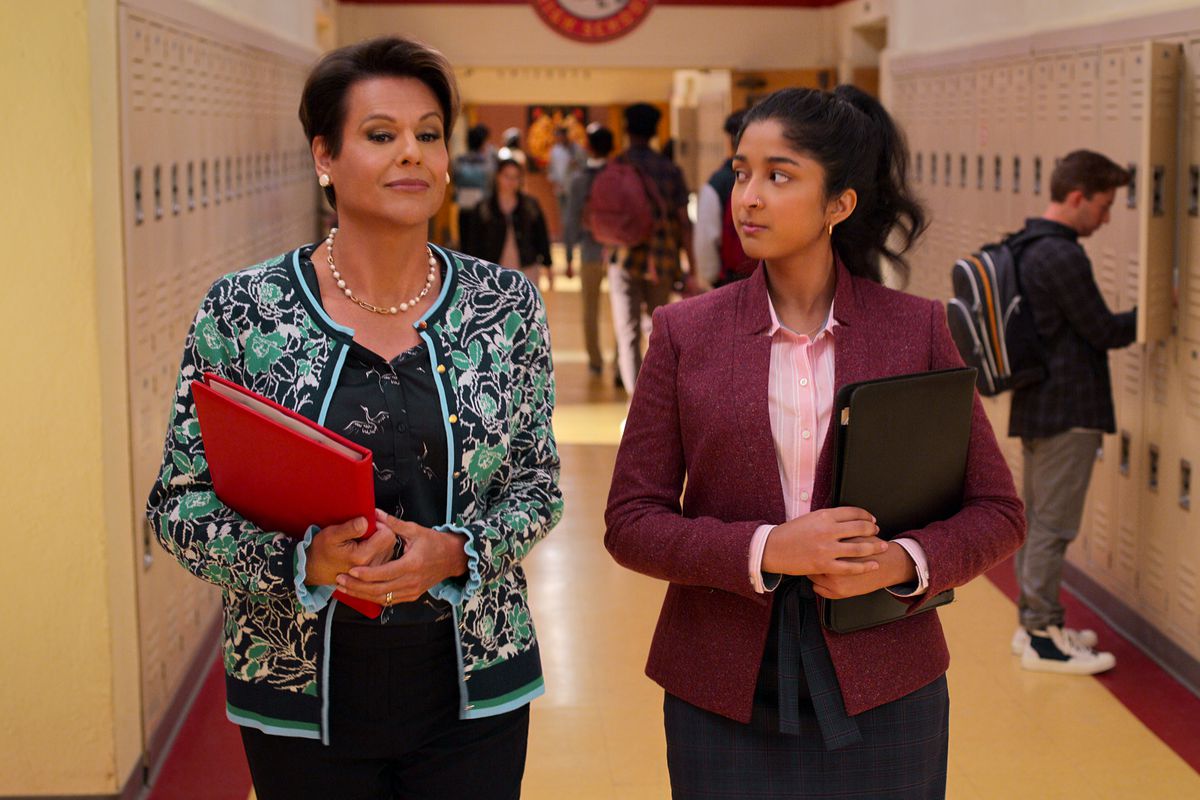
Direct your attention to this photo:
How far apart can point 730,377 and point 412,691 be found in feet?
2.12

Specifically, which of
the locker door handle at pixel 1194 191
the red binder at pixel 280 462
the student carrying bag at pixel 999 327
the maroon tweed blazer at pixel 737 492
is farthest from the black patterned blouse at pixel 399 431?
the locker door handle at pixel 1194 191

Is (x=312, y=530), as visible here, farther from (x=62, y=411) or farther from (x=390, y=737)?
(x=62, y=411)

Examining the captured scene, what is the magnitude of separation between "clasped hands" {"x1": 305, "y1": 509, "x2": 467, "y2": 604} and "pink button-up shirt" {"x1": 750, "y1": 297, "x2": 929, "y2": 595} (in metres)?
0.51

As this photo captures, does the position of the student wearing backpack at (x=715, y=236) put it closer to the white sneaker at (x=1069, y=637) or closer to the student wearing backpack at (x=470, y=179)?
the white sneaker at (x=1069, y=637)

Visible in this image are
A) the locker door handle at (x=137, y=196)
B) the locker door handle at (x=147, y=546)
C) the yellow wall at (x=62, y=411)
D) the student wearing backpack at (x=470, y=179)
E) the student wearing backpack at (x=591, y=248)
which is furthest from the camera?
the student wearing backpack at (x=470, y=179)

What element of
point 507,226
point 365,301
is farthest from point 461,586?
point 507,226

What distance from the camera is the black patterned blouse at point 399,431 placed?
85.3 inches

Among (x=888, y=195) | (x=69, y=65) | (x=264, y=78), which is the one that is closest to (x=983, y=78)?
(x=264, y=78)

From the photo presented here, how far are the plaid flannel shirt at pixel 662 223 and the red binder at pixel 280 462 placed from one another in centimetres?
769

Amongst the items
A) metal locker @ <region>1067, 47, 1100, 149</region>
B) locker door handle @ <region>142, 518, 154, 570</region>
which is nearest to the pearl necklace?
locker door handle @ <region>142, 518, 154, 570</region>

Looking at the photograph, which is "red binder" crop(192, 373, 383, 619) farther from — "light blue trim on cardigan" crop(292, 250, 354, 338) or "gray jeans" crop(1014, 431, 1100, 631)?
"gray jeans" crop(1014, 431, 1100, 631)

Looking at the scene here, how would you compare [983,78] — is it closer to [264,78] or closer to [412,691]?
[264,78]

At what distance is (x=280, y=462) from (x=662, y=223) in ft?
25.6

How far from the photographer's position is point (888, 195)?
2.34 metres
